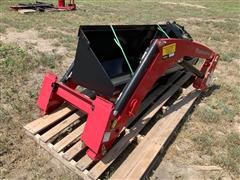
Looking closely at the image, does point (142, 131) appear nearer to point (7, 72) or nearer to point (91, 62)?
point (91, 62)

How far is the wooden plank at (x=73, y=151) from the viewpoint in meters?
3.75

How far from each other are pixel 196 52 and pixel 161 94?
94 centimetres

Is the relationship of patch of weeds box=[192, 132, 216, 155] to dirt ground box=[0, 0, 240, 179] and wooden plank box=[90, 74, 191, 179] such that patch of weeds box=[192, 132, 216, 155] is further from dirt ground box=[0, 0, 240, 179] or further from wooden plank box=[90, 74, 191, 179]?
wooden plank box=[90, 74, 191, 179]

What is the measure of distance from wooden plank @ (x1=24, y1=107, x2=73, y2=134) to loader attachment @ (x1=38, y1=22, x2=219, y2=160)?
0.13 metres

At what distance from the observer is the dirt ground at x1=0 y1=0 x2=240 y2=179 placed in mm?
3881

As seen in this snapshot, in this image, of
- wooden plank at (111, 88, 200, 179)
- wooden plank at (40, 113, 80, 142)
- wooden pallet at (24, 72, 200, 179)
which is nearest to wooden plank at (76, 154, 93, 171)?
wooden pallet at (24, 72, 200, 179)

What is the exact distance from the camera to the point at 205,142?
14.9ft

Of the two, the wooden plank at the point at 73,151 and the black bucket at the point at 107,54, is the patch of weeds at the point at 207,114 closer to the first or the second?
the black bucket at the point at 107,54

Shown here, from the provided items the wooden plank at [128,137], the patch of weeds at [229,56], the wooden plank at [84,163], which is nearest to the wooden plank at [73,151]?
the wooden plank at [84,163]

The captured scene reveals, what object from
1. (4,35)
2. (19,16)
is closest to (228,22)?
(19,16)

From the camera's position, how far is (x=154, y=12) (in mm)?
14250

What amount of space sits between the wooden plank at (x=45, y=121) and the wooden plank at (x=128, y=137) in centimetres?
90

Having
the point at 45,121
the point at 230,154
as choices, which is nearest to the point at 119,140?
the point at 45,121

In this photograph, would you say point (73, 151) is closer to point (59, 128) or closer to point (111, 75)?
point (59, 128)
